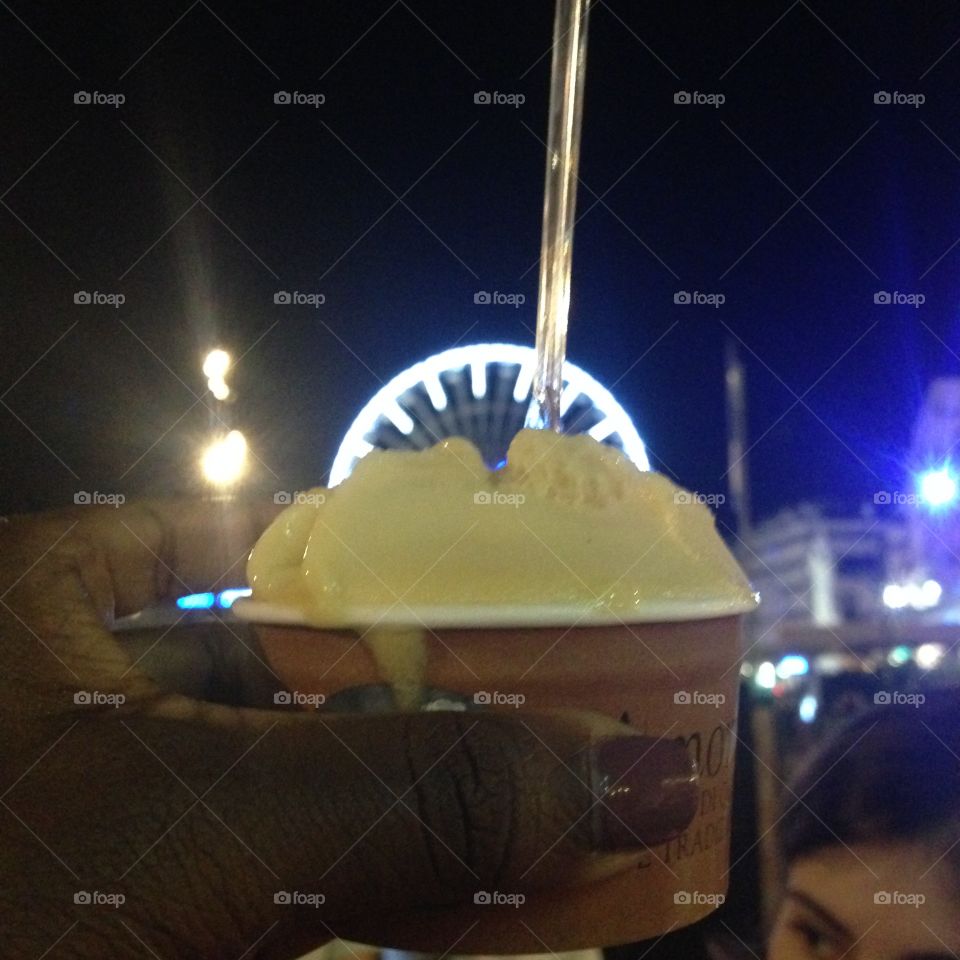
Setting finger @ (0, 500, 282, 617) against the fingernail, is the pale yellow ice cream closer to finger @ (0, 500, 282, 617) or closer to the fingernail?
the fingernail

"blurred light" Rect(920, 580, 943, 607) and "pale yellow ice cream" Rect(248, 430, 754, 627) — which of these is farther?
"blurred light" Rect(920, 580, 943, 607)

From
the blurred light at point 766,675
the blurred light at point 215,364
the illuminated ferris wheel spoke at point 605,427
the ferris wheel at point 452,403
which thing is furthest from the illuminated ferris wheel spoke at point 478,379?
the blurred light at point 766,675

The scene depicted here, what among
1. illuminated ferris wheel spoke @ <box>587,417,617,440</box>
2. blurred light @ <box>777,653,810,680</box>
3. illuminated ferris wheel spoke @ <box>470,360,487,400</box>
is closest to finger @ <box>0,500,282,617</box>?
illuminated ferris wheel spoke @ <box>587,417,617,440</box>

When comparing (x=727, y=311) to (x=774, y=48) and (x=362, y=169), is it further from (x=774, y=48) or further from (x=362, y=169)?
(x=362, y=169)

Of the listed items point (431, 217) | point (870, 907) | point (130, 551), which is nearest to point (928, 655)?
point (870, 907)

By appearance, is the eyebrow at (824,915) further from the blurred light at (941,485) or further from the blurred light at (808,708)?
the blurred light at (941,485)

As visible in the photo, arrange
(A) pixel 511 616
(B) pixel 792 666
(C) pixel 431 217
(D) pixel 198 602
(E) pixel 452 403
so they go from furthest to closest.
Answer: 1. (E) pixel 452 403
2. (B) pixel 792 666
3. (C) pixel 431 217
4. (D) pixel 198 602
5. (A) pixel 511 616

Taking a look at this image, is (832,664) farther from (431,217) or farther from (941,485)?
(431,217)
